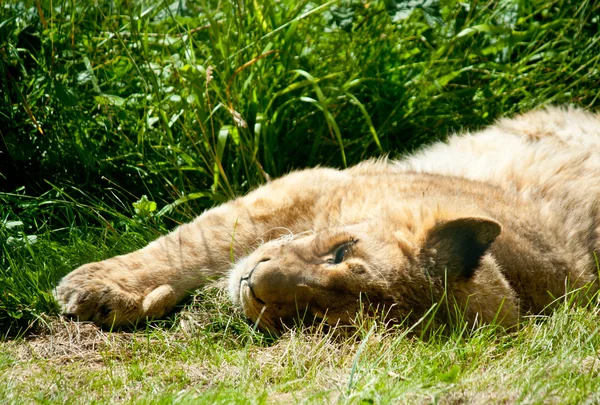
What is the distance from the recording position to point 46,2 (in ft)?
17.8

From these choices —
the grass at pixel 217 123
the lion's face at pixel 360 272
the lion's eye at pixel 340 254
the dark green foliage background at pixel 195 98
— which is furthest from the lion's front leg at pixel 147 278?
the lion's eye at pixel 340 254

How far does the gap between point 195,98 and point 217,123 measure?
0.32m

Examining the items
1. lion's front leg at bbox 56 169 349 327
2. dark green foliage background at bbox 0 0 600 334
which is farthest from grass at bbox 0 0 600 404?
lion's front leg at bbox 56 169 349 327

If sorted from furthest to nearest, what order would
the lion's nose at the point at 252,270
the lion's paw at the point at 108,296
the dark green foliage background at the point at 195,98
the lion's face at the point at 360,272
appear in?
the dark green foliage background at the point at 195,98 < the lion's paw at the point at 108,296 < the lion's nose at the point at 252,270 < the lion's face at the point at 360,272

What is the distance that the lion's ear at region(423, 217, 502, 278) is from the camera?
3.90 m

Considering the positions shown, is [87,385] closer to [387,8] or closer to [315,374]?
[315,374]

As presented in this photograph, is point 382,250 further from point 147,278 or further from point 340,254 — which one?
point 147,278

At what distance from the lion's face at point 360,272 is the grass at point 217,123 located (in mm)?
142

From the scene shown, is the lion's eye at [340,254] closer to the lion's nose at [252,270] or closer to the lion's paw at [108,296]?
the lion's nose at [252,270]

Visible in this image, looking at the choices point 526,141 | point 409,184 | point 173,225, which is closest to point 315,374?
point 409,184

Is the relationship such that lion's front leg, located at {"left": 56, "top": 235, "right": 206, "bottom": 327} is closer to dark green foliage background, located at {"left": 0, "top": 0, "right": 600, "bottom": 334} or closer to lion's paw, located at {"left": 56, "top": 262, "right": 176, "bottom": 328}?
lion's paw, located at {"left": 56, "top": 262, "right": 176, "bottom": 328}

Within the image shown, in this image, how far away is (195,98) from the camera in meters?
5.10

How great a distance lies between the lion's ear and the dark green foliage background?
1.58m

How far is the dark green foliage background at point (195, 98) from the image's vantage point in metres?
5.13
